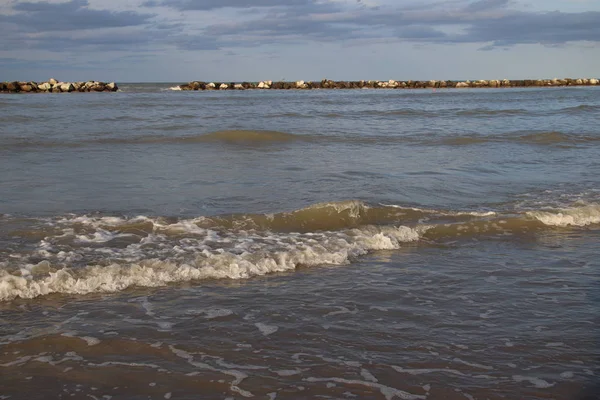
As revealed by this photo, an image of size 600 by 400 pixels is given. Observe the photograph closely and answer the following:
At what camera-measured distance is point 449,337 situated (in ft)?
14.4

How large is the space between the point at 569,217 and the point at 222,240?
4.69m

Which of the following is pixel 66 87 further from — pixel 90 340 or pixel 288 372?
pixel 288 372

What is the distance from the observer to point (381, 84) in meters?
74.0

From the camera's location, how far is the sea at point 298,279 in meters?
3.83

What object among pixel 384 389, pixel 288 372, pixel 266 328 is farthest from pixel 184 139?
pixel 384 389

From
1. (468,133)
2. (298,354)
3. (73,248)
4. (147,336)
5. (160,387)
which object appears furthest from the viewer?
(468,133)

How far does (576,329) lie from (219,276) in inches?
123

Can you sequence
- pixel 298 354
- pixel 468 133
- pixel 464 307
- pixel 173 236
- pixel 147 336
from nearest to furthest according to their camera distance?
1. pixel 298 354
2. pixel 147 336
3. pixel 464 307
4. pixel 173 236
5. pixel 468 133

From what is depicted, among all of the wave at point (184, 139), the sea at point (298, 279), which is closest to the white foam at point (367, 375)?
the sea at point (298, 279)

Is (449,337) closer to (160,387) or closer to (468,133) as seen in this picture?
(160,387)

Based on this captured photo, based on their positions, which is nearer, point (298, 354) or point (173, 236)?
point (298, 354)

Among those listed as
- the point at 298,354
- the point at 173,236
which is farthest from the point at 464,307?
the point at 173,236

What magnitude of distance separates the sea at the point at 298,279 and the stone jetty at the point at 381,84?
187ft

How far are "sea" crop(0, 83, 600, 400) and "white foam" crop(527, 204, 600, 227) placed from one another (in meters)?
0.04
